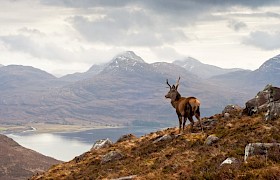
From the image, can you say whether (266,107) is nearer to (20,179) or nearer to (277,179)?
(277,179)

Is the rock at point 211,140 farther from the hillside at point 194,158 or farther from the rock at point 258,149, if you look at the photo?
the rock at point 258,149

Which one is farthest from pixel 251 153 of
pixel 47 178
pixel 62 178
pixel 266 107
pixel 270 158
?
pixel 47 178

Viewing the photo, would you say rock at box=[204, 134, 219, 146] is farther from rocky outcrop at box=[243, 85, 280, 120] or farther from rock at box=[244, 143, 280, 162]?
rock at box=[244, 143, 280, 162]

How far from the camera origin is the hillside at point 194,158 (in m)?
16.6

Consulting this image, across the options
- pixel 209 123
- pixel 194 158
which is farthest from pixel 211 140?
pixel 209 123

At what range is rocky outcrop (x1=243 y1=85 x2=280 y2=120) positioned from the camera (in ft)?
91.0

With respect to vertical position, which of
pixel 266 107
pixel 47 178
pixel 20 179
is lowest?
pixel 20 179

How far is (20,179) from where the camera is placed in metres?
155

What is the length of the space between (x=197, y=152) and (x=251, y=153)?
6202 mm

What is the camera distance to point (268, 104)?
105 ft

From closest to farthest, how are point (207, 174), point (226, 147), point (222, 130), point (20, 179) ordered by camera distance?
point (207, 174), point (226, 147), point (222, 130), point (20, 179)

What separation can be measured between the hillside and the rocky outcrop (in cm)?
83

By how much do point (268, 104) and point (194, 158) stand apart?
11.5m

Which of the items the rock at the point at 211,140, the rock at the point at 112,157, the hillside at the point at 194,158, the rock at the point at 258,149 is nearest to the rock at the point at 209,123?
the hillside at the point at 194,158
